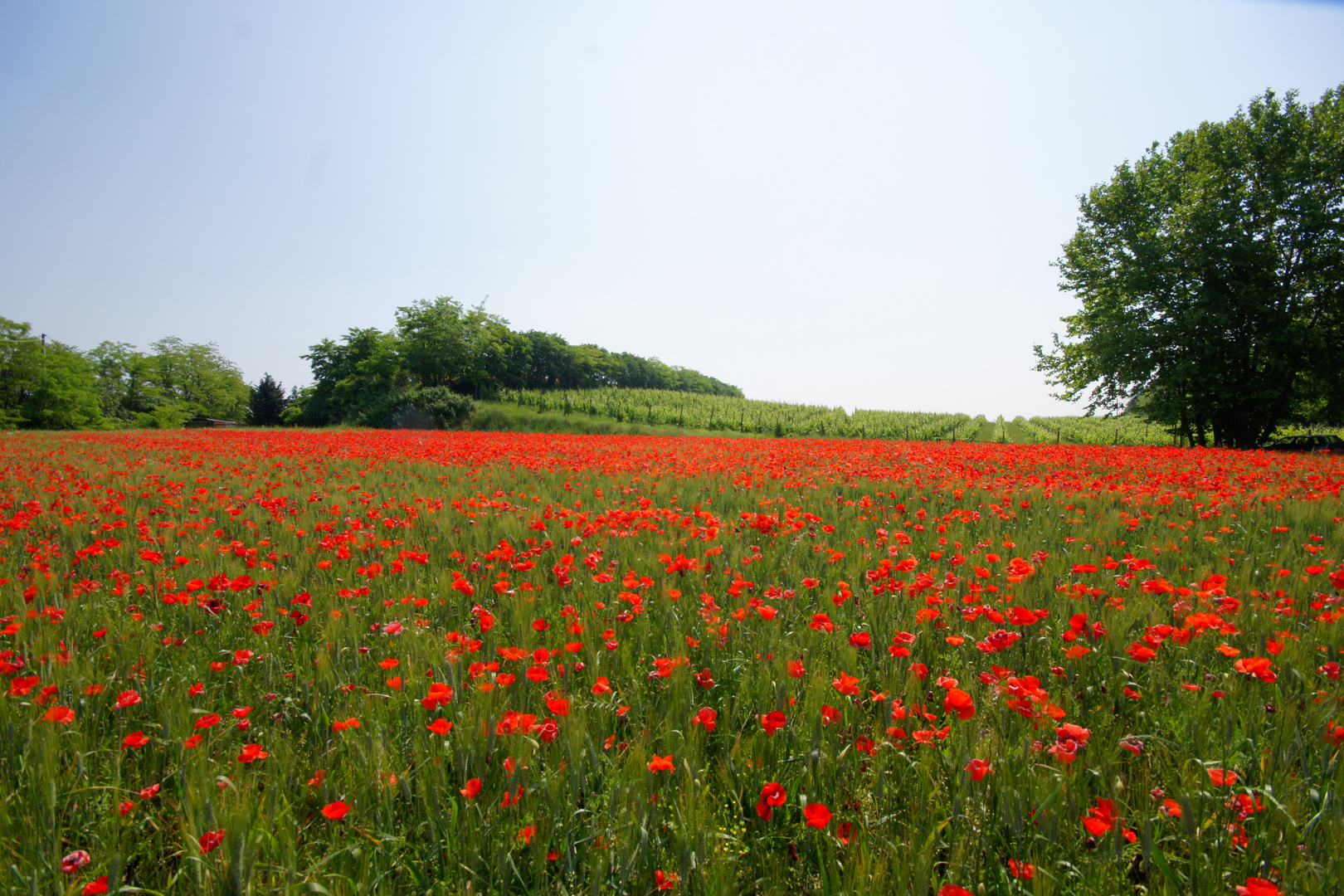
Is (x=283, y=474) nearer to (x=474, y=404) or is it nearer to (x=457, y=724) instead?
(x=457, y=724)

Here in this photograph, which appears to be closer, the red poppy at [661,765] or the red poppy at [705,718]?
the red poppy at [661,765]

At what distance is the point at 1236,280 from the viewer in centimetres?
2061

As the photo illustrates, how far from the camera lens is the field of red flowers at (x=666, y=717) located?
136cm

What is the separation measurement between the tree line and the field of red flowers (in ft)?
110

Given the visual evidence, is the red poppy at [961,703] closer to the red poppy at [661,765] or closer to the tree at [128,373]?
the red poppy at [661,765]

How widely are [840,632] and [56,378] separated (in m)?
60.1

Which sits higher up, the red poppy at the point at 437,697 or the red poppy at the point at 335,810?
the red poppy at the point at 437,697

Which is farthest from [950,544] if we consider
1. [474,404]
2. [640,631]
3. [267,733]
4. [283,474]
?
[474,404]

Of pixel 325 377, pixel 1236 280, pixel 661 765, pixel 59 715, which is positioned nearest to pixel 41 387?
pixel 325 377

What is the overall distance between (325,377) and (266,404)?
13.9 meters

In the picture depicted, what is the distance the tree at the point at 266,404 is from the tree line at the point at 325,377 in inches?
5.3

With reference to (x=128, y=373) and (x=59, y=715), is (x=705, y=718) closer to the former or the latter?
(x=59, y=715)

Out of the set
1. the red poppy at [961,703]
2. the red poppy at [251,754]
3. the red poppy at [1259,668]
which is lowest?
the red poppy at [251,754]

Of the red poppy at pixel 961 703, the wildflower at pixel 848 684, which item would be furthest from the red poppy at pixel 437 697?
the red poppy at pixel 961 703
